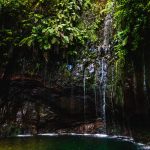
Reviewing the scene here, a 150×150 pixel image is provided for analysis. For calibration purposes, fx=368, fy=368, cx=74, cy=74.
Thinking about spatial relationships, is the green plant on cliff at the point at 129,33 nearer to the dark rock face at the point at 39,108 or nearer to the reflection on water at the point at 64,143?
the dark rock face at the point at 39,108

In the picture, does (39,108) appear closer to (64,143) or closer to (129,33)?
(64,143)

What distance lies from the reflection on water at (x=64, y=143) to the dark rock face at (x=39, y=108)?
111cm

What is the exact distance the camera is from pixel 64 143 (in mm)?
11273

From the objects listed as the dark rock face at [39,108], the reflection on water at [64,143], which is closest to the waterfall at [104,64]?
the dark rock face at [39,108]

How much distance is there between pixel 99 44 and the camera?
44.7 ft

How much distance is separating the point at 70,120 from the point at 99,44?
300cm

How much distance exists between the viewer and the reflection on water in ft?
34.5

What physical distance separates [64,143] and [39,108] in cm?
275

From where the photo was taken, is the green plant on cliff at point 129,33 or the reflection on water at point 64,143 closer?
the reflection on water at point 64,143

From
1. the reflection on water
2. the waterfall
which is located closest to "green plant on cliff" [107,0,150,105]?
the waterfall

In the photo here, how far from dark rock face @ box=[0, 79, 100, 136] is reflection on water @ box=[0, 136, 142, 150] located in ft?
3.63

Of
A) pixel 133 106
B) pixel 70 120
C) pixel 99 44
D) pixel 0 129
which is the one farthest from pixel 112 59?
pixel 0 129

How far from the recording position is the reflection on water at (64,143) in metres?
10.5

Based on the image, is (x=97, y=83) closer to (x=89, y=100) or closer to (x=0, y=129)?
(x=89, y=100)
